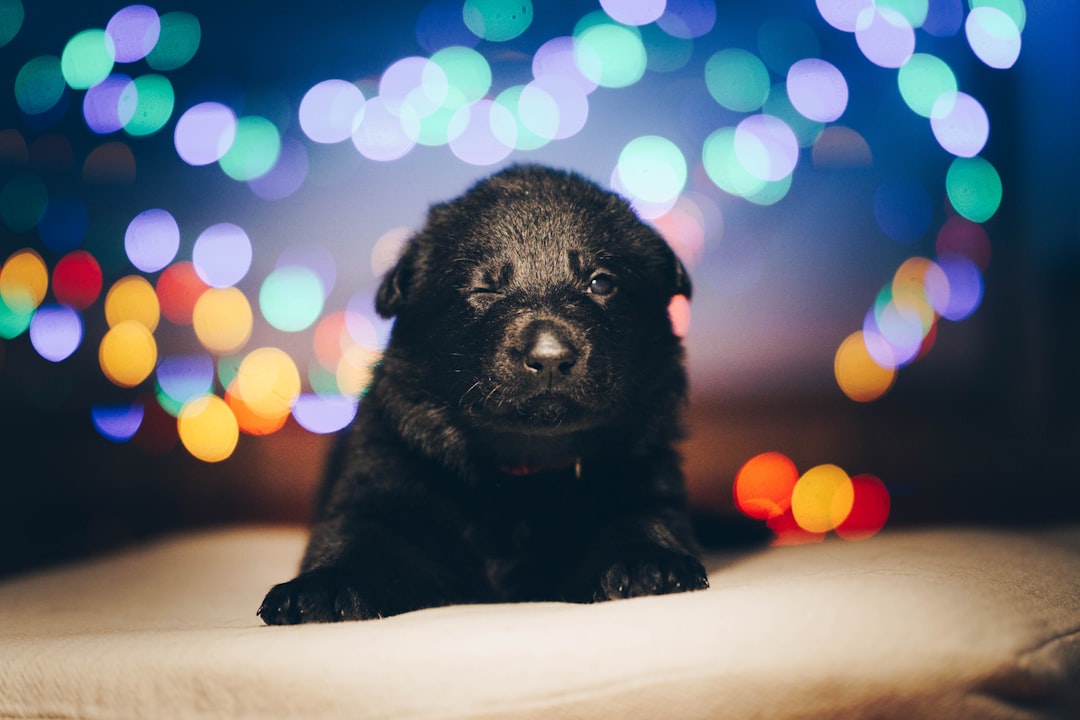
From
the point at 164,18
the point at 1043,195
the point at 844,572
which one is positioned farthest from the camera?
the point at 1043,195

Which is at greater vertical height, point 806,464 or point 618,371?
point 618,371

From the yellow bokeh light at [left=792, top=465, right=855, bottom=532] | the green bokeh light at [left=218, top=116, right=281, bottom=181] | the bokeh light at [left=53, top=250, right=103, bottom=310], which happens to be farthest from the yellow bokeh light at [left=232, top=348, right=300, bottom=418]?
the yellow bokeh light at [left=792, top=465, right=855, bottom=532]

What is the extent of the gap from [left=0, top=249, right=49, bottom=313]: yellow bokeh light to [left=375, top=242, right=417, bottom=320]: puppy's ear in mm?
2456

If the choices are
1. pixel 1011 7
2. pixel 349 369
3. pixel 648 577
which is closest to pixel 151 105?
pixel 349 369

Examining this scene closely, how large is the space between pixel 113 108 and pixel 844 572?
368cm

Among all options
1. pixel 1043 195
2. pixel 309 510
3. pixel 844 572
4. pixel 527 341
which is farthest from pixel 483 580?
pixel 1043 195

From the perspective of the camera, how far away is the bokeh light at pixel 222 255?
13.4 feet

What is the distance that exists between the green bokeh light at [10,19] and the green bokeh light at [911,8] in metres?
3.65

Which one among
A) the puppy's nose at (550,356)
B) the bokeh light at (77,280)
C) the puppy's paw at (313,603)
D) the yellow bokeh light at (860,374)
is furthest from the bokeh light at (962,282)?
the bokeh light at (77,280)

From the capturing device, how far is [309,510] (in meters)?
3.84

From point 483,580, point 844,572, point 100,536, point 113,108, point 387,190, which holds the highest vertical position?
point 113,108

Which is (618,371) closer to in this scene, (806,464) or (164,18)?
(164,18)

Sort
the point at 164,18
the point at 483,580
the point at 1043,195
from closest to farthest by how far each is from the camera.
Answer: the point at 483,580
the point at 164,18
the point at 1043,195

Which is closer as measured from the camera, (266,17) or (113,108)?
(266,17)
